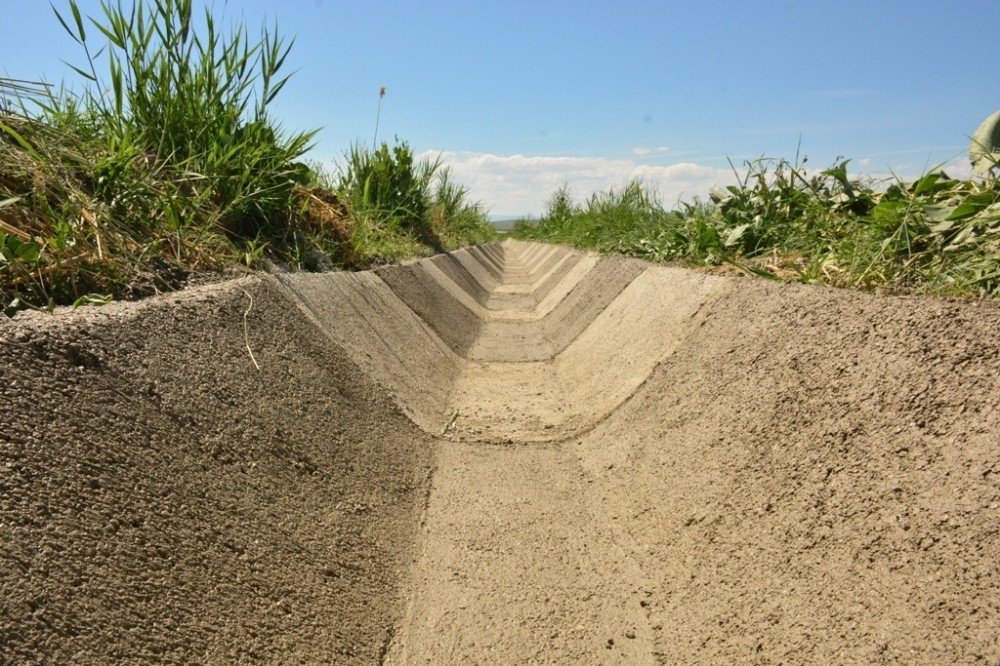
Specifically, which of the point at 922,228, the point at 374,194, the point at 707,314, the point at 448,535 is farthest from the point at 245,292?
the point at 374,194

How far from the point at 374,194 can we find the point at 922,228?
632 centimetres

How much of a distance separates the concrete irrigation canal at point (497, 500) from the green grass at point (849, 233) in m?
0.48

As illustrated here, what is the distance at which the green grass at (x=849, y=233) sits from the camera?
9.45ft

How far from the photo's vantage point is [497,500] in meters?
2.81

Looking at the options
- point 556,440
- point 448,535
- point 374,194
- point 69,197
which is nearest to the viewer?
point 448,535

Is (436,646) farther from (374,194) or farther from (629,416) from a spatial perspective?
(374,194)

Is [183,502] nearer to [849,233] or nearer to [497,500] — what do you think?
[497,500]

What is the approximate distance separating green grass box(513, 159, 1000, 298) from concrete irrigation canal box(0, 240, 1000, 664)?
19.0 inches

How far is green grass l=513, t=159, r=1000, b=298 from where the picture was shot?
288 centimetres

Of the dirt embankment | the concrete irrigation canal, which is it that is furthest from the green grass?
the dirt embankment

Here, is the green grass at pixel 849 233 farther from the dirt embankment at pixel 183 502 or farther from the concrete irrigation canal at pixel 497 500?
the dirt embankment at pixel 183 502

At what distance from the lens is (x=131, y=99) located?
375 cm

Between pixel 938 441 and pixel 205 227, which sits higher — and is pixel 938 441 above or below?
below

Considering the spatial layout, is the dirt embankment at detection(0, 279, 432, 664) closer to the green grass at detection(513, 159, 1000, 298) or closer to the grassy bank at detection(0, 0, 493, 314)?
the grassy bank at detection(0, 0, 493, 314)
